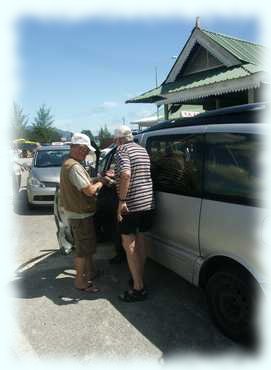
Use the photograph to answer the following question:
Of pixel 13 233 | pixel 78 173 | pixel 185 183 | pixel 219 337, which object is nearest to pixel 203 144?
pixel 185 183

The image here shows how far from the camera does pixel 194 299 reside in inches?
156

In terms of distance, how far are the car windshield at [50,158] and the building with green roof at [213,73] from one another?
18.8ft

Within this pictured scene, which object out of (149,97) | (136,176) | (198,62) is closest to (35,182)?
(136,176)

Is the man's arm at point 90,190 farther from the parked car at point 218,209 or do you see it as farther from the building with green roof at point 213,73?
the building with green roof at point 213,73

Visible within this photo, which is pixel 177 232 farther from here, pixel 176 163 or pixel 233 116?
pixel 233 116

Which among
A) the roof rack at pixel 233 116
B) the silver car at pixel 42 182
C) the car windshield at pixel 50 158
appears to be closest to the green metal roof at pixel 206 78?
the car windshield at pixel 50 158

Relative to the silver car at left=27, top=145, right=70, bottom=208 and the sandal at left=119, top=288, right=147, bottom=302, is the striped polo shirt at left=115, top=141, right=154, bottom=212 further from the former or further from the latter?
the silver car at left=27, top=145, right=70, bottom=208

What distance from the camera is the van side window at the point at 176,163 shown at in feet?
11.4

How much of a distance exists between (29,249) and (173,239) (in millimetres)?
2999

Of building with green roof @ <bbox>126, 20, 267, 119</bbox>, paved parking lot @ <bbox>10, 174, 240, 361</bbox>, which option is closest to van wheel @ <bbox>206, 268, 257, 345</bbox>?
paved parking lot @ <bbox>10, 174, 240, 361</bbox>

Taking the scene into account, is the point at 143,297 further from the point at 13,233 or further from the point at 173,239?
the point at 13,233

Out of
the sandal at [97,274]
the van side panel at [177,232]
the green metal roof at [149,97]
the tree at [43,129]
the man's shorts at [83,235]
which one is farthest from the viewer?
the tree at [43,129]

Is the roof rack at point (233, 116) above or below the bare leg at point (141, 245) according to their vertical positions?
above

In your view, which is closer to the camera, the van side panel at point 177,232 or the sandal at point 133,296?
the van side panel at point 177,232
